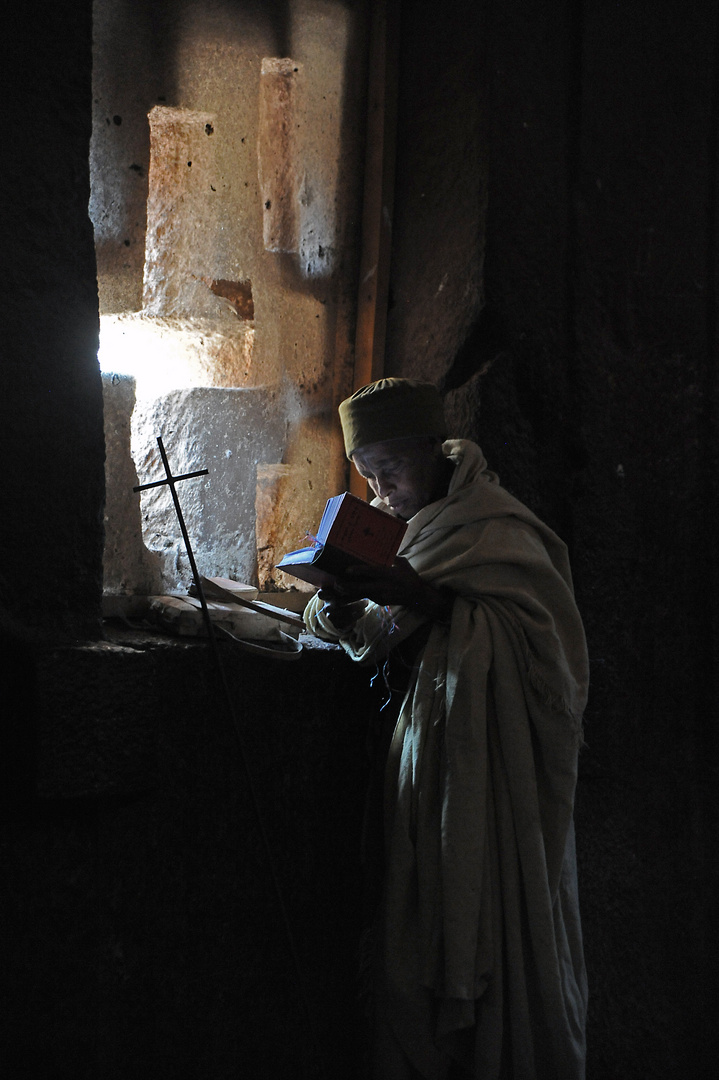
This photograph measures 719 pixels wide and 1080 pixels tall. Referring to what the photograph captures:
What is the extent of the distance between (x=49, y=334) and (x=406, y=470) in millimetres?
930

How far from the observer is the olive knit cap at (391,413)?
2.15m

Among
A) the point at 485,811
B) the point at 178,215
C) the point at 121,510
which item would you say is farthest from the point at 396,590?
the point at 178,215

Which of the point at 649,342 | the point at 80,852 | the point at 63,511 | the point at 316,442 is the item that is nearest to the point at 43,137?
the point at 63,511

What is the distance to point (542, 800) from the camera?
2.01 m

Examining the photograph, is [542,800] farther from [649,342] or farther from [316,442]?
[649,342]

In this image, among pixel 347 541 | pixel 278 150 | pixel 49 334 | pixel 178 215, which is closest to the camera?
pixel 49 334

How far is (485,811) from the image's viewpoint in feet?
6.26

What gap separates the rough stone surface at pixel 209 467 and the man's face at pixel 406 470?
0.50 meters

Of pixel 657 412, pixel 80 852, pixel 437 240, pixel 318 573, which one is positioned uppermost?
pixel 437 240

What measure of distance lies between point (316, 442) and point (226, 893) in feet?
4.49

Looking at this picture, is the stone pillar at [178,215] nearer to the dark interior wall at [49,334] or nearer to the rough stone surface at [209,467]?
the rough stone surface at [209,467]

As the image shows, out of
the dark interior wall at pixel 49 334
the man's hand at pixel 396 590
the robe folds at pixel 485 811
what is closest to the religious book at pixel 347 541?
the man's hand at pixel 396 590

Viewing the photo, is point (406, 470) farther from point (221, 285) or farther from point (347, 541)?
point (221, 285)


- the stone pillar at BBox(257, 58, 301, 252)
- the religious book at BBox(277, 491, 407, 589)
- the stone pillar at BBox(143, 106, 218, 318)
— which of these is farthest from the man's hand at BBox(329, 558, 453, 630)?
the stone pillar at BBox(257, 58, 301, 252)
